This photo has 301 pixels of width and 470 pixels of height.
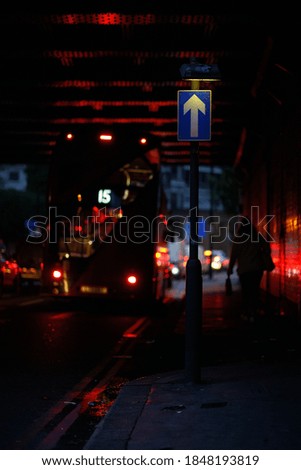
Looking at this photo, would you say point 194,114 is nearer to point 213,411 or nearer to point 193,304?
point 193,304

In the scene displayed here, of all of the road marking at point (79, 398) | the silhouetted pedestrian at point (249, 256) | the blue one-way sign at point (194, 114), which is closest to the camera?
the road marking at point (79, 398)

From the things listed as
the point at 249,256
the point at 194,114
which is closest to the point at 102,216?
the point at 249,256

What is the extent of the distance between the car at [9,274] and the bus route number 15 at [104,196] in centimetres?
910

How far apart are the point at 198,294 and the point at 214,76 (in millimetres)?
2403

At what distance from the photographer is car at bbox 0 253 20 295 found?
94.5 ft

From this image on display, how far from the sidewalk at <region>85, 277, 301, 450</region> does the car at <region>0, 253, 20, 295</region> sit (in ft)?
59.3

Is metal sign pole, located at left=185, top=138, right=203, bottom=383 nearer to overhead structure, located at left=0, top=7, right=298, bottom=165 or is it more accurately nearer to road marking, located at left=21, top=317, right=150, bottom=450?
road marking, located at left=21, top=317, right=150, bottom=450

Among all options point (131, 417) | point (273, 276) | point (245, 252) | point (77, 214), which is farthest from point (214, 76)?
point (273, 276)

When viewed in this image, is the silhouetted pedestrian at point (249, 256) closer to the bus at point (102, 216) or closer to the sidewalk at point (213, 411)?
the bus at point (102, 216)

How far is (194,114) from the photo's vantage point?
9.62 metres

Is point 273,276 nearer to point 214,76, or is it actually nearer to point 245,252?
point 245,252

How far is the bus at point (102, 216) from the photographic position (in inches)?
800

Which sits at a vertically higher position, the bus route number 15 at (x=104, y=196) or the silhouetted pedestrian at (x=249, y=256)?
the bus route number 15 at (x=104, y=196)

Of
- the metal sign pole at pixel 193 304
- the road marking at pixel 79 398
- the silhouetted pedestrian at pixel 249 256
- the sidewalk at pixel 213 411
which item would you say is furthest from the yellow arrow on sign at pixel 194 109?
the silhouetted pedestrian at pixel 249 256
